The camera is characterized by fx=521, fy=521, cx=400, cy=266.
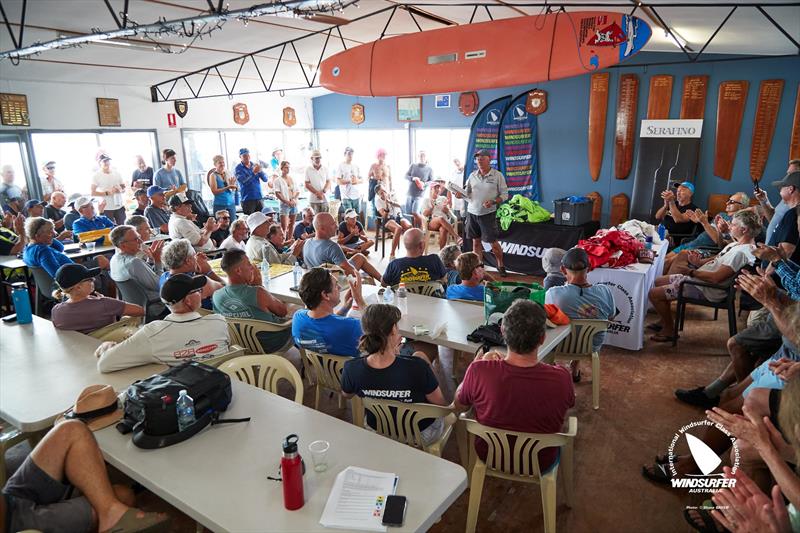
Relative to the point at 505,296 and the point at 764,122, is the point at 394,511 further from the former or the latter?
the point at 764,122

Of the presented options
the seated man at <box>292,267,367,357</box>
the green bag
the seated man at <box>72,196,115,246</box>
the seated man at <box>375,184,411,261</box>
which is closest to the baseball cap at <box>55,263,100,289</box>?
the seated man at <box>292,267,367,357</box>

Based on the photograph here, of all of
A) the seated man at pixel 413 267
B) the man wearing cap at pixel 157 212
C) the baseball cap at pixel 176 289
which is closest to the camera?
the baseball cap at pixel 176 289

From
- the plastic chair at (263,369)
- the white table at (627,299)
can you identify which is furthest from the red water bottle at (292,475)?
the white table at (627,299)

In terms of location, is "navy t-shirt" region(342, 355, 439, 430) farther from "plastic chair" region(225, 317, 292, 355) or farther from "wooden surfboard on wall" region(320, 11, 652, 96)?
"wooden surfboard on wall" region(320, 11, 652, 96)

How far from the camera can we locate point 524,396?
7.30 feet

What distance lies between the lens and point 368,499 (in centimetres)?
172

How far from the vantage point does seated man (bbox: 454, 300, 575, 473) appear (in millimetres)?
2227

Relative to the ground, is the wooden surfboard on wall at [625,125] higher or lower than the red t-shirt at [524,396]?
higher

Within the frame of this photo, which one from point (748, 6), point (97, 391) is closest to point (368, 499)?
point (97, 391)

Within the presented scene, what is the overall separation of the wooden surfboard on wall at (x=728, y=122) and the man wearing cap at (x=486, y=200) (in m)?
3.09

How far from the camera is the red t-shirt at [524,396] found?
7.30 feet

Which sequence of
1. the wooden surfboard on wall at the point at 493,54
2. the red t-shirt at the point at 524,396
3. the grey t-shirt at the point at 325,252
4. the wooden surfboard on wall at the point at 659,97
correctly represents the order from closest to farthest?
the red t-shirt at the point at 524,396
the grey t-shirt at the point at 325,252
the wooden surfboard on wall at the point at 493,54
the wooden surfboard on wall at the point at 659,97

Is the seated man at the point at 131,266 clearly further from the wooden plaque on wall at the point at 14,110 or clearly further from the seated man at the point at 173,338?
the wooden plaque on wall at the point at 14,110

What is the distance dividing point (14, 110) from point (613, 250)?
8.69 metres
